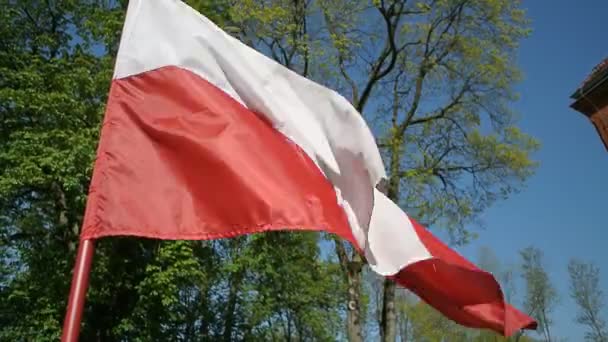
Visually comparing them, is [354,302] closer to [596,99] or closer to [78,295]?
[596,99]

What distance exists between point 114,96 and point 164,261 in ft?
37.2

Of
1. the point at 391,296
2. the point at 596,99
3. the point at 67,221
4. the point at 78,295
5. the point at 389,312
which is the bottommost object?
the point at 78,295

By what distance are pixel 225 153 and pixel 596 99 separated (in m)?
9.87

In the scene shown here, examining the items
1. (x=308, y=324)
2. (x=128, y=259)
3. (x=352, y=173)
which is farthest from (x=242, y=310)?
(x=352, y=173)

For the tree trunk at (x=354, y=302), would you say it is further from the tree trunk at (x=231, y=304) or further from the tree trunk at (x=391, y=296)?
the tree trunk at (x=231, y=304)

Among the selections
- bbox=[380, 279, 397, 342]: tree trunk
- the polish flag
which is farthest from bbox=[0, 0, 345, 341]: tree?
the polish flag

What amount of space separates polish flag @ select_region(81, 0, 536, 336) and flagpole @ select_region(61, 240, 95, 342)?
0.16m

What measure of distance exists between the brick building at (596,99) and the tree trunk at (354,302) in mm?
7033

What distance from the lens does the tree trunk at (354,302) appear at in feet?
56.1

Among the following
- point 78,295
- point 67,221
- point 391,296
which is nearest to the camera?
point 78,295

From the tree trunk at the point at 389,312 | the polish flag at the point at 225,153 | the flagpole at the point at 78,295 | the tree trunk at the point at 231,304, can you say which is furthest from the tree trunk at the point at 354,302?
the flagpole at the point at 78,295

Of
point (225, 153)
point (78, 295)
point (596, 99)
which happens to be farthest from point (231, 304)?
point (78, 295)

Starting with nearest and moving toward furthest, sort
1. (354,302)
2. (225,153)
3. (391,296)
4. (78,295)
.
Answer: (78,295) → (225,153) → (354,302) → (391,296)

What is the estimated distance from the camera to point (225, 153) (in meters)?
3.61
